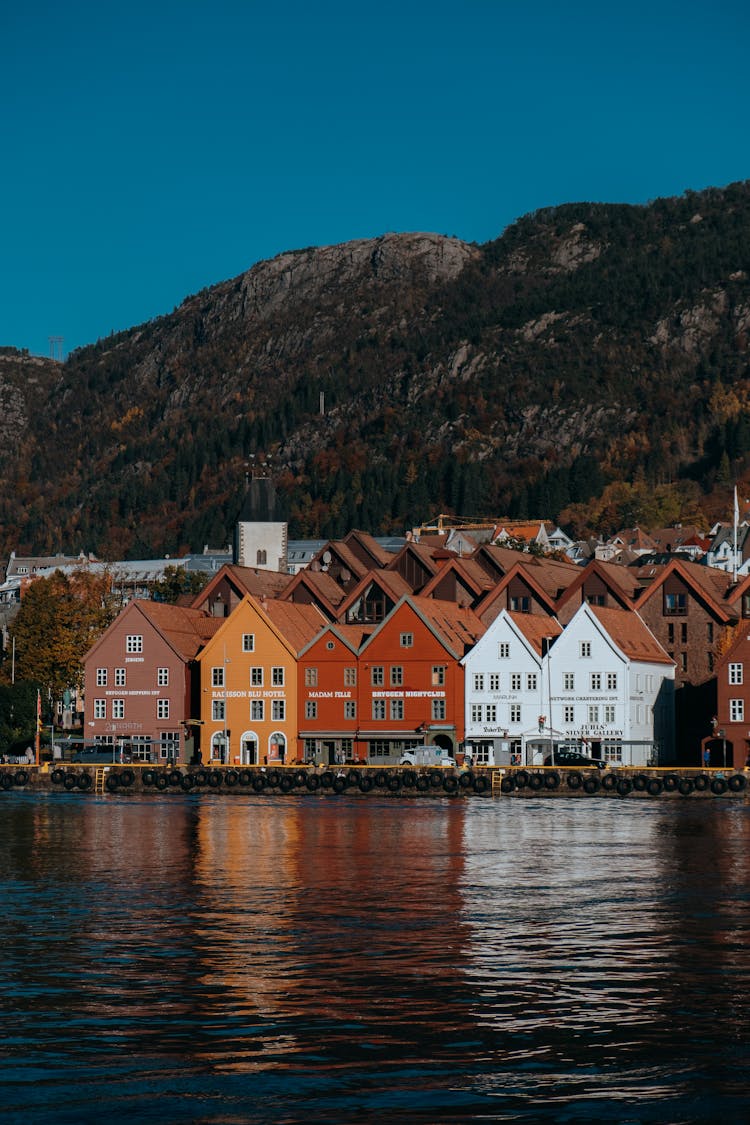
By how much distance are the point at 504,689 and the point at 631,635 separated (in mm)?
10449

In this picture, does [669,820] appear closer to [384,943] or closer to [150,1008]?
[384,943]

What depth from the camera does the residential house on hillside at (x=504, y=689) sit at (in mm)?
122375

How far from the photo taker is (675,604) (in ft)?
426

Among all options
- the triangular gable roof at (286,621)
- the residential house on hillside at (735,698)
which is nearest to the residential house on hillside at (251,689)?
the triangular gable roof at (286,621)

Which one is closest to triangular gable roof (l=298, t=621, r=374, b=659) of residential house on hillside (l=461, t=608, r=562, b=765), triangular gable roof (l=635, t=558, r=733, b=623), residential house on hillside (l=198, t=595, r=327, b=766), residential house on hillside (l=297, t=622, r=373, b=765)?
residential house on hillside (l=297, t=622, r=373, b=765)

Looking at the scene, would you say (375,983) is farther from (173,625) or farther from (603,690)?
(173,625)

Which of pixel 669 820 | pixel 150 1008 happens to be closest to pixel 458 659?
pixel 669 820

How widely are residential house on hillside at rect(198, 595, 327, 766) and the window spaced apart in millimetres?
28656

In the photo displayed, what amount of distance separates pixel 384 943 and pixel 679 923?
27.1ft

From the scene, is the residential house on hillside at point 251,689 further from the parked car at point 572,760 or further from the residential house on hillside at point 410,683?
the parked car at point 572,760

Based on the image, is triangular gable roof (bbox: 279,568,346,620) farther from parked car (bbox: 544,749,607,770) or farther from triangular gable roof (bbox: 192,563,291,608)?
parked car (bbox: 544,749,607,770)

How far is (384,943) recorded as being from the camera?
3850cm

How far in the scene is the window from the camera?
425 ft

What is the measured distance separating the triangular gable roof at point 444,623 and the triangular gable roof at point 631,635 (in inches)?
403
